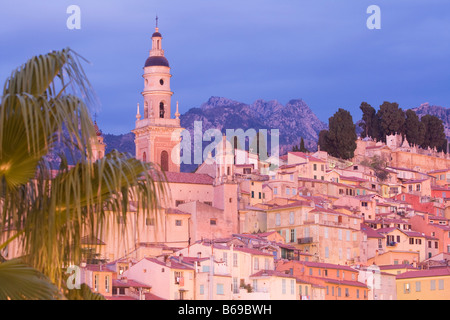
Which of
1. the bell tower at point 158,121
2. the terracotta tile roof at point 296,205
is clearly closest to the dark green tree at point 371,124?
the bell tower at point 158,121

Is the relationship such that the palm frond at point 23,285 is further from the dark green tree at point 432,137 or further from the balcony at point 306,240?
the dark green tree at point 432,137

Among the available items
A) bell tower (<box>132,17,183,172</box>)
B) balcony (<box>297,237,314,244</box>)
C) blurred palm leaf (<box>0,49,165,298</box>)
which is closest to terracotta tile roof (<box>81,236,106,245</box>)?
blurred palm leaf (<box>0,49,165,298</box>)

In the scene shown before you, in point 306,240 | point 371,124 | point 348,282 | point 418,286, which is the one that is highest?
point 371,124

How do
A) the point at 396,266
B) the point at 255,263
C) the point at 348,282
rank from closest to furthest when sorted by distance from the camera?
the point at 255,263
the point at 348,282
the point at 396,266

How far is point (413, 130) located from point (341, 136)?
62.1 feet

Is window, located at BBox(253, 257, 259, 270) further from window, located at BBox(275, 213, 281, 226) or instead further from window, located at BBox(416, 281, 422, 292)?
window, located at BBox(275, 213, 281, 226)

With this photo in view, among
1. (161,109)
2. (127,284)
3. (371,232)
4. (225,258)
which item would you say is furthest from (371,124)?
(127,284)

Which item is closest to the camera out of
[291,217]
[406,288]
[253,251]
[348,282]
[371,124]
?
[253,251]

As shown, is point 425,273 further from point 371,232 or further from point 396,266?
point 371,232

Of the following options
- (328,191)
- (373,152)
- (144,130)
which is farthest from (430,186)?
(144,130)

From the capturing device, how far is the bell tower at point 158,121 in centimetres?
8650

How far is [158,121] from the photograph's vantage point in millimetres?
87500

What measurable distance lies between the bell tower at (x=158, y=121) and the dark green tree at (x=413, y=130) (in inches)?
1846
